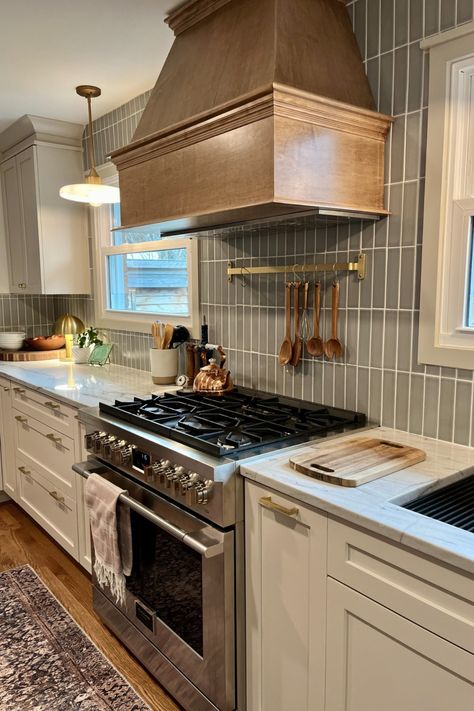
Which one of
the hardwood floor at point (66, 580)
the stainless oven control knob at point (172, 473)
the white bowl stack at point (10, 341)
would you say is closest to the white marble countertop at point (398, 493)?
the stainless oven control knob at point (172, 473)

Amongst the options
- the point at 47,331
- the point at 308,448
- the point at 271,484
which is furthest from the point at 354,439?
the point at 47,331

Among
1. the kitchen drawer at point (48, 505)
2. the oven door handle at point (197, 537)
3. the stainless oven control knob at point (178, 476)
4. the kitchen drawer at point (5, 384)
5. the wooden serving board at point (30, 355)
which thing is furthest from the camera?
the wooden serving board at point (30, 355)

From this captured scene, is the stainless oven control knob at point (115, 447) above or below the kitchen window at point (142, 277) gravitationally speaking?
below

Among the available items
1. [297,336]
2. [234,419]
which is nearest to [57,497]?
[234,419]

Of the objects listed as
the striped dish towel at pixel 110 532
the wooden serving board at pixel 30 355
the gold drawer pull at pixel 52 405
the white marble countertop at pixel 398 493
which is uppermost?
the wooden serving board at pixel 30 355

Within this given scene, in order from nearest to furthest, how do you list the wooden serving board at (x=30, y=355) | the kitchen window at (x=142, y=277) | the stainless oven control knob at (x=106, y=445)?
1. the stainless oven control knob at (x=106, y=445)
2. the kitchen window at (x=142, y=277)
3. the wooden serving board at (x=30, y=355)

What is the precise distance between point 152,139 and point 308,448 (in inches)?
49.7

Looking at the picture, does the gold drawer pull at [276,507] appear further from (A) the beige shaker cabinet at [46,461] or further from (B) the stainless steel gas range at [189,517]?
(A) the beige shaker cabinet at [46,461]

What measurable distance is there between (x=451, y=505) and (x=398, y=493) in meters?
0.13

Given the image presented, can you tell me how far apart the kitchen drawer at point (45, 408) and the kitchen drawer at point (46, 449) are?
0.12 ft

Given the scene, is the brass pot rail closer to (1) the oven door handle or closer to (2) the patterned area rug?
(1) the oven door handle

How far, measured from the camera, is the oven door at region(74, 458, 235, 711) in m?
1.55

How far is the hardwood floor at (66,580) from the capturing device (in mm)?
1961

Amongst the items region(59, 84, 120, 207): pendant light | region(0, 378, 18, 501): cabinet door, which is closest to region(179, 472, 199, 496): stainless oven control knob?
region(59, 84, 120, 207): pendant light
